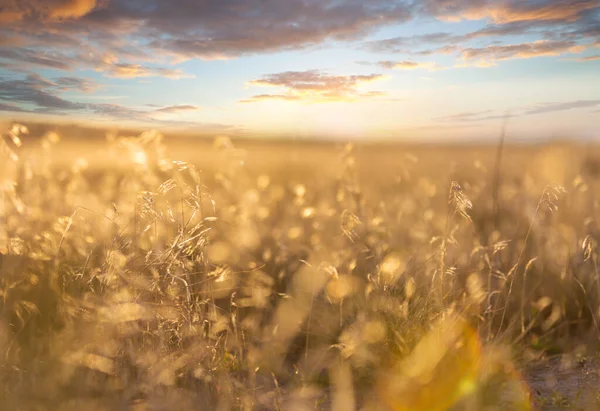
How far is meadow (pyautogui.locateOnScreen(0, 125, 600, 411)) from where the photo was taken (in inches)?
99.2

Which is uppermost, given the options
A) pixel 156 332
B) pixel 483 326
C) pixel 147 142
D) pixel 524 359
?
→ pixel 147 142

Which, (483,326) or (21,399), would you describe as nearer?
(21,399)

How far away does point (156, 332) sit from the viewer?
253 centimetres

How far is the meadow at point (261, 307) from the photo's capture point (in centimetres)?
252

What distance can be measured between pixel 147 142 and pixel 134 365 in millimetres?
1388

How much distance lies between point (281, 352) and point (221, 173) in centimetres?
174

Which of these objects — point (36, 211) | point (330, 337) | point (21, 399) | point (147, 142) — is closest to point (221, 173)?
point (147, 142)

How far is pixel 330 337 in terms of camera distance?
A: 3.13 m

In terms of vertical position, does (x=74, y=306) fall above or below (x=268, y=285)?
above

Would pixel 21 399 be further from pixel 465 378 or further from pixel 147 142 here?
pixel 465 378

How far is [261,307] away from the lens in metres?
3.33

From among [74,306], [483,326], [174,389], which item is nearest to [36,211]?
[74,306]

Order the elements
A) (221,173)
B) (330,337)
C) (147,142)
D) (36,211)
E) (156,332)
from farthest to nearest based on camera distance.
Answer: (221,173) < (36,211) < (147,142) < (330,337) < (156,332)

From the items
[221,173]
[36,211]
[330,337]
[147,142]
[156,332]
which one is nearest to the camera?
[156,332]
